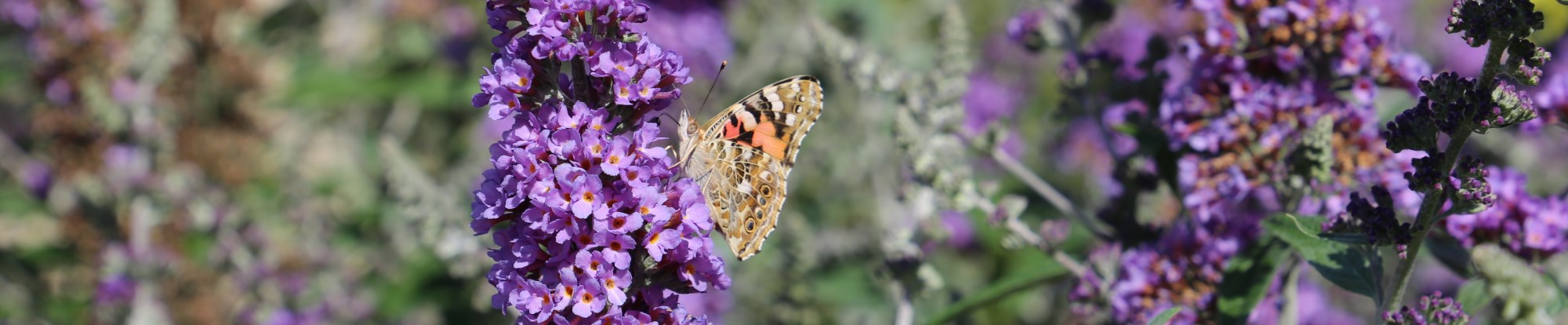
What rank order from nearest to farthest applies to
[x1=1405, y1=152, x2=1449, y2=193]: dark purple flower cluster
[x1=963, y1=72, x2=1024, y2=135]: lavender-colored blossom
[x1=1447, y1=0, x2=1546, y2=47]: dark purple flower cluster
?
[x1=1447, y1=0, x2=1546, y2=47]: dark purple flower cluster, [x1=1405, y1=152, x2=1449, y2=193]: dark purple flower cluster, [x1=963, y1=72, x2=1024, y2=135]: lavender-colored blossom

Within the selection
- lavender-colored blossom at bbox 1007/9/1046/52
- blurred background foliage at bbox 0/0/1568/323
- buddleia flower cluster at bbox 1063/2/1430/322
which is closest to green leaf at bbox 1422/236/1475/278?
buddleia flower cluster at bbox 1063/2/1430/322

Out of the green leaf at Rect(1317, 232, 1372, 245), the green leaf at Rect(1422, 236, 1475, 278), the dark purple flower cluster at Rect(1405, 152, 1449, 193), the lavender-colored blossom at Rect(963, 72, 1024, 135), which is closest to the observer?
the dark purple flower cluster at Rect(1405, 152, 1449, 193)

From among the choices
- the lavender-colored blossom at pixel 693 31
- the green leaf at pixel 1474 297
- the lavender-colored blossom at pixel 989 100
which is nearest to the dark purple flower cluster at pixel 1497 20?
the green leaf at pixel 1474 297

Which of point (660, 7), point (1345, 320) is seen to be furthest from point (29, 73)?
point (1345, 320)

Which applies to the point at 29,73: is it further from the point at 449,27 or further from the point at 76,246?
the point at 449,27

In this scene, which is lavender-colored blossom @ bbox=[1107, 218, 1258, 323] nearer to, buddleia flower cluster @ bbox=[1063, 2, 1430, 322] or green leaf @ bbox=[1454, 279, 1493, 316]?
buddleia flower cluster @ bbox=[1063, 2, 1430, 322]

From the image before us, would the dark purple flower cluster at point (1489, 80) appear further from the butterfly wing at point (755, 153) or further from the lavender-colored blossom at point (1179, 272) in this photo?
the butterfly wing at point (755, 153)
